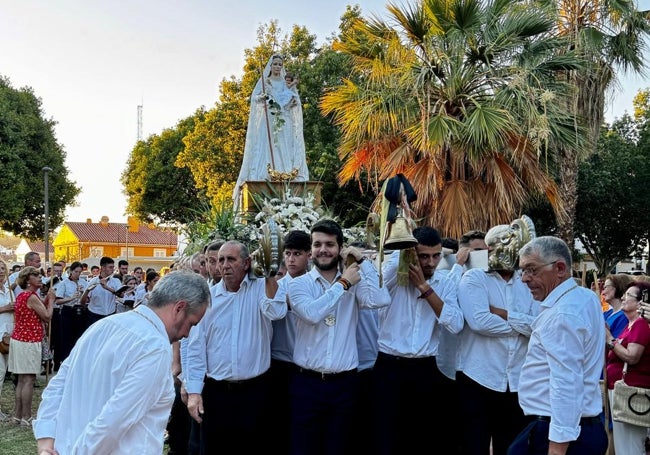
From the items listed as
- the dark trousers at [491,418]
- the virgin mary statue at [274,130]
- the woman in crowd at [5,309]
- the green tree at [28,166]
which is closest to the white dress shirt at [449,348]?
the dark trousers at [491,418]

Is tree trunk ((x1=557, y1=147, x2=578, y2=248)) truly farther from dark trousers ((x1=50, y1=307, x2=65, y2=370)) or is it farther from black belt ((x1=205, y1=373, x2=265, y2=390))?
black belt ((x1=205, y1=373, x2=265, y2=390))

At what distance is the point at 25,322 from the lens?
9.34m

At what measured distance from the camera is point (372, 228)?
583 cm

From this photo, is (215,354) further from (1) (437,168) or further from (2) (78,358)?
(1) (437,168)

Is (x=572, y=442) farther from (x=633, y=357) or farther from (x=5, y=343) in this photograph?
(x=5, y=343)

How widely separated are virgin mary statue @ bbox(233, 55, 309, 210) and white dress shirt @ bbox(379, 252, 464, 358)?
5865mm

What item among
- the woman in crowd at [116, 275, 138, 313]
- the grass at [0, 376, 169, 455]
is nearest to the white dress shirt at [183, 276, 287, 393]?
the grass at [0, 376, 169, 455]

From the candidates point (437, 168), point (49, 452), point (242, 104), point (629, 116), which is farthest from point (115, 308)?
point (629, 116)

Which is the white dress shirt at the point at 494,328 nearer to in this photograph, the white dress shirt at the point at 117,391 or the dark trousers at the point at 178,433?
the white dress shirt at the point at 117,391

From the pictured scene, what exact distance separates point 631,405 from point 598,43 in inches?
425

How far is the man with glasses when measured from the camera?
518 cm

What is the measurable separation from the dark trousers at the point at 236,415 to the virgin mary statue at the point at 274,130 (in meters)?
6.04

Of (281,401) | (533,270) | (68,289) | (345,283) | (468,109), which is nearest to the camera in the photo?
(533,270)

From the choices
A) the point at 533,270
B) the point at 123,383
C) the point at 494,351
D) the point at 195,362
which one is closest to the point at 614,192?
the point at 494,351
